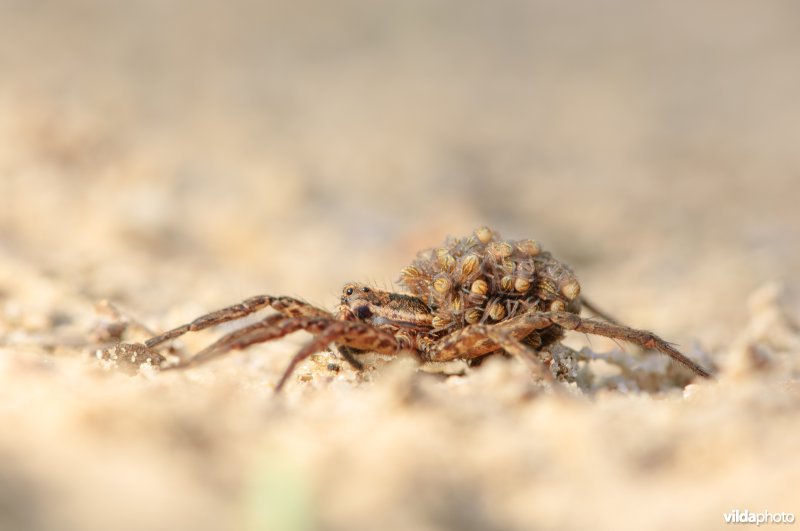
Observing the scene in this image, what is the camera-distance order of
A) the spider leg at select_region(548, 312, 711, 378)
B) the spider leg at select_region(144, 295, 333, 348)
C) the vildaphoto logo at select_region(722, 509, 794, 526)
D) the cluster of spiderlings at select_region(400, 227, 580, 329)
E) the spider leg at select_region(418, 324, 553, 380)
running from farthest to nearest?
the cluster of spiderlings at select_region(400, 227, 580, 329) → the spider leg at select_region(144, 295, 333, 348) → the spider leg at select_region(548, 312, 711, 378) → the spider leg at select_region(418, 324, 553, 380) → the vildaphoto logo at select_region(722, 509, 794, 526)

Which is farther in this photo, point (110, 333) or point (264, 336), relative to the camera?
point (110, 333)

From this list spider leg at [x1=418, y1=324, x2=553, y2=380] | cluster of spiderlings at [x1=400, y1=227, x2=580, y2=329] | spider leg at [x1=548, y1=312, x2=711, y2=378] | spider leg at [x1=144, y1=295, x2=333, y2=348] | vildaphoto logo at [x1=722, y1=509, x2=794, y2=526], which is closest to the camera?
vildaphoto logo at [x1=722, y1=509, x2=794, y2=526]

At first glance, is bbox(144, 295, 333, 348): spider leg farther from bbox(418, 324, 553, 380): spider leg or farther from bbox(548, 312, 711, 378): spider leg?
bbox(548, 312, 711, 378): spider leg

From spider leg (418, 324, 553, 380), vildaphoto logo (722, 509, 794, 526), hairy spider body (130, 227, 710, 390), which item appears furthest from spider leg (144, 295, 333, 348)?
vildaphoto logo (722, 509, 794, 526)

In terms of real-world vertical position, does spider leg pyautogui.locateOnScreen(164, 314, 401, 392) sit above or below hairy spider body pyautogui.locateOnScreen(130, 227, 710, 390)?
below

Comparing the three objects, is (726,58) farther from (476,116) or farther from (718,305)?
(718,305)

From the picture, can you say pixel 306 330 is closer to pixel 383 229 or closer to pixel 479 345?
pixel 479 345

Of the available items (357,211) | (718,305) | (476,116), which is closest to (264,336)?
(718,305)
